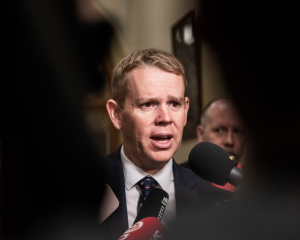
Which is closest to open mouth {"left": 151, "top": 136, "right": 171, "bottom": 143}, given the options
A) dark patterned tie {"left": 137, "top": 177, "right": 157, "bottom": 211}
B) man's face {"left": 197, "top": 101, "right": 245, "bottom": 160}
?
dark patterned tie {"left": 137, "top": 177, "right": 157, "bottom": 211}

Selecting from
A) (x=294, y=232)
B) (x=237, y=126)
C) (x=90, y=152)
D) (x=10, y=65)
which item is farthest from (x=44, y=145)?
(x=294, y=232)

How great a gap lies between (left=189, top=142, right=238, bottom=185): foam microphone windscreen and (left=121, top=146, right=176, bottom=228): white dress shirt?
16 cm

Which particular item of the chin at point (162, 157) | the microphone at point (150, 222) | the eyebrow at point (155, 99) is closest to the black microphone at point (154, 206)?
the microphone at point (150, 222)

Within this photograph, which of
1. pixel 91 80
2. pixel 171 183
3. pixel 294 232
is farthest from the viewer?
pixel 91 80

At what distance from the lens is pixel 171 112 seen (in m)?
0.80

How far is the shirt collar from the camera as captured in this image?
0.85m

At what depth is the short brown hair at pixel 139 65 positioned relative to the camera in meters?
0.81

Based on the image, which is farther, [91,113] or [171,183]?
[91,113]

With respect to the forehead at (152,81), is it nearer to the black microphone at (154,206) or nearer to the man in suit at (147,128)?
the man in suit at (147,128)

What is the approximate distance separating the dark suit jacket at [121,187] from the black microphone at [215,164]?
0.59 ft

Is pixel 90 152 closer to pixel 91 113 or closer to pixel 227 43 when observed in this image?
pixel 91 113

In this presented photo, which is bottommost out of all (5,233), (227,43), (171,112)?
(5,233)

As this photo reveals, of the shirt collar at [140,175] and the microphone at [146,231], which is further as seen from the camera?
the shirt collar at [140,175]

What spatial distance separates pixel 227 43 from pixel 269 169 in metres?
0.36
